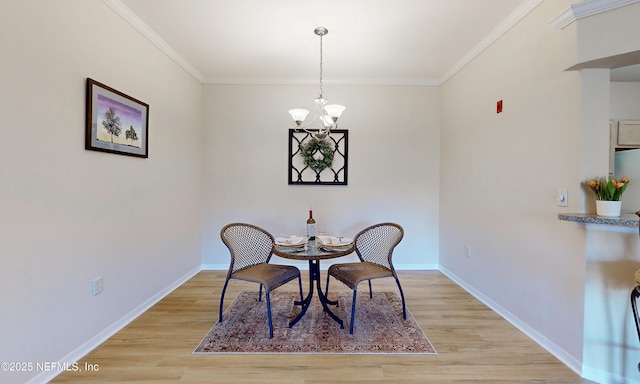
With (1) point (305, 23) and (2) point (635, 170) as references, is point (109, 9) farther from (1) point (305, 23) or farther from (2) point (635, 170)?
(2) point (635, 170)

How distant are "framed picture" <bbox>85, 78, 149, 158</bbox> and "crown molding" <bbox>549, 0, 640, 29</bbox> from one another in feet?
10.5

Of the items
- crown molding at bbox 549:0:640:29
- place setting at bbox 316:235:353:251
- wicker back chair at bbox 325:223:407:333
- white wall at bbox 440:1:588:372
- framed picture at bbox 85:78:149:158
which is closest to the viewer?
crown molding at bbox 549:0:640:29

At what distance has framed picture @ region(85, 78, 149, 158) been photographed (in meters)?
2.01

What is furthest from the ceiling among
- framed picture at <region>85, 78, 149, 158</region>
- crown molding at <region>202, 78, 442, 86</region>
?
framed picture at <region>85, 78, 149, 158</region>

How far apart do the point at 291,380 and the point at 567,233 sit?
2.06 m

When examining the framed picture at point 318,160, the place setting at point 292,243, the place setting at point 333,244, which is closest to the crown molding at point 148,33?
the framed picture at point 318,160

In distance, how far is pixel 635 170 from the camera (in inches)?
85.4

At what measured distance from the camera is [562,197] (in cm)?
193

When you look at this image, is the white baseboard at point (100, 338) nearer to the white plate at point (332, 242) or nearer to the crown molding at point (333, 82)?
the white plate at point (332, 242)

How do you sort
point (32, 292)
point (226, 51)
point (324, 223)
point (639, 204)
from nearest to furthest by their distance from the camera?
point (32, 292) → point (639, 204) → point (226, 51) → point (324, 223)

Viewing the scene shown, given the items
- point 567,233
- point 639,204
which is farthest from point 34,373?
point 639,204

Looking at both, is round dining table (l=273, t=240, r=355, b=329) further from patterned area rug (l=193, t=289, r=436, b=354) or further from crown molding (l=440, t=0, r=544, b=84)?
crown molding (l=440, t=0, r=544, b=84)

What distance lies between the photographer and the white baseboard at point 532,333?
186 cm

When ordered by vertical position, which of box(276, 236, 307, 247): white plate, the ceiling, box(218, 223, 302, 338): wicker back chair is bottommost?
box(218, 223, 302, 338): wicker back chair
